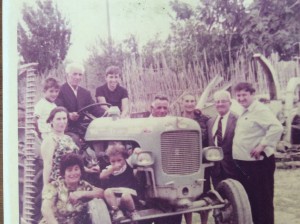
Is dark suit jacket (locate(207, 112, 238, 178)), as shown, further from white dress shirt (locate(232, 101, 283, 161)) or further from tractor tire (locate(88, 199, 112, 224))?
tractor tire (locate(88, 199, 112, 224))

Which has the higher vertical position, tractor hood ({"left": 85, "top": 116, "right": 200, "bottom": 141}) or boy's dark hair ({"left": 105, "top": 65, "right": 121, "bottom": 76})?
boy's dark hair ({"left": 105, "top": 65, "right": 121, "bottom": 76})

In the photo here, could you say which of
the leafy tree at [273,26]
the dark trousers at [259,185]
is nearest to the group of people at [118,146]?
the dark trousers at [259,185]

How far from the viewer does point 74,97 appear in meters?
0.99

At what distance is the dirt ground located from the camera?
0.99m

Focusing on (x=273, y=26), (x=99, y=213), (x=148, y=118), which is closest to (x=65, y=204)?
(x=99, y=213)

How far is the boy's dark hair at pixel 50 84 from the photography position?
3.23 feet

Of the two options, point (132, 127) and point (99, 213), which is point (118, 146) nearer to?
point (132, 127)

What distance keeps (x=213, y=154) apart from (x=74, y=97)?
40 cm

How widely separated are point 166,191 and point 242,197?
0.67 feet

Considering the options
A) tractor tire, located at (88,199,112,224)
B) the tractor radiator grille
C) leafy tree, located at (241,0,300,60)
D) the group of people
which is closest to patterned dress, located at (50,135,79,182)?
the group of people

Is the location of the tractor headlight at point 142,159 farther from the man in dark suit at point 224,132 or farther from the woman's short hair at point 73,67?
the woman's short hair at point 73,67

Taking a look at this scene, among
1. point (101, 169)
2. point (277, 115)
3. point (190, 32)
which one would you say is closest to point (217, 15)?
point (190, 32)

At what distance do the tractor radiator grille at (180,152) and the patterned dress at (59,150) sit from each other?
240 mm

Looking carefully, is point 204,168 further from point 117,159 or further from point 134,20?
point 134,20
